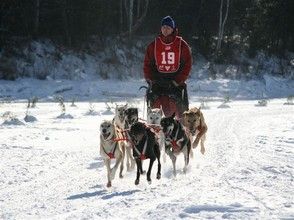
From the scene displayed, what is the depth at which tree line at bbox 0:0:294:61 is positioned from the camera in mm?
28656

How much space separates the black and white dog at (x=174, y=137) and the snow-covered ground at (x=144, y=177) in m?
0.31

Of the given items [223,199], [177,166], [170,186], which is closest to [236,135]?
[177,166]

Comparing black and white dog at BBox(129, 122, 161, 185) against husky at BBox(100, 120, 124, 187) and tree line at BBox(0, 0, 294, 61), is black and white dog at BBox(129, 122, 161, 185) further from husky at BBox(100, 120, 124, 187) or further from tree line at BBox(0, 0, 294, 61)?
tree line at BBox(0, 0, 294, 61)

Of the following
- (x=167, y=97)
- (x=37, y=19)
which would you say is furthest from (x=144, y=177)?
(x=37, y=19)

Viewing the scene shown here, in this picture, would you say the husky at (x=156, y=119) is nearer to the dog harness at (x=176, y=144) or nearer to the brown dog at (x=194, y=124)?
the dog harness at (x=176, y=144)

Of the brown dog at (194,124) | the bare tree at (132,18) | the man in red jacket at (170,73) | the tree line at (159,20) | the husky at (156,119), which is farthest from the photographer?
the bare tree at (132,18)

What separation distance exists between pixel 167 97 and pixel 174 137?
154cm

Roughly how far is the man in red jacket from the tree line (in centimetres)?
1958

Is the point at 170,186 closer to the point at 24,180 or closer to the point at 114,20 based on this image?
the point at 24,180

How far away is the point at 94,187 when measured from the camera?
22.6ft

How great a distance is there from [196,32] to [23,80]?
1325cm

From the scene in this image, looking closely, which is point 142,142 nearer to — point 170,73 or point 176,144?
point 176,144

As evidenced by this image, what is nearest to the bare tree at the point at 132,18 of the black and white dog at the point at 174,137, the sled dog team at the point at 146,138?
the sled dog team at the point at 146,138

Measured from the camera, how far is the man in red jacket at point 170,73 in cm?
905
